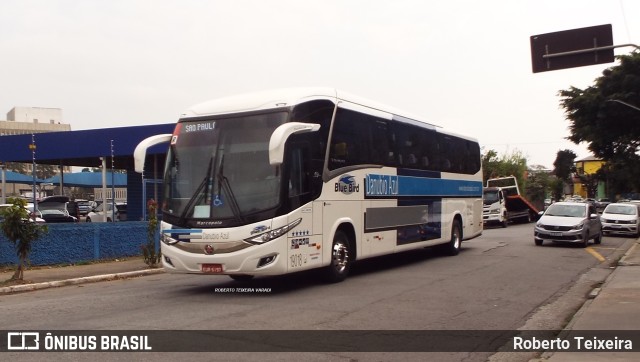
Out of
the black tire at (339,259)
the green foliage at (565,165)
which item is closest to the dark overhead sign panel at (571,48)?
the black tire at (339,259)

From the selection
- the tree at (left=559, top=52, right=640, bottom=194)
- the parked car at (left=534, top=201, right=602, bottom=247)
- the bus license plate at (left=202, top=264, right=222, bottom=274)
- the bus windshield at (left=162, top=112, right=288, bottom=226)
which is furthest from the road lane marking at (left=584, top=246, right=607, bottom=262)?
the tree at (left=559, top=52, right=640, bottom=194)

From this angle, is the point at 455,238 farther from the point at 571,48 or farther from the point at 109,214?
the point at 109,214

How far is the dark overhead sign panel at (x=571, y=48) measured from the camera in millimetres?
17719

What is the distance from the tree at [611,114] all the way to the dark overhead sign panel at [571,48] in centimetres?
2303

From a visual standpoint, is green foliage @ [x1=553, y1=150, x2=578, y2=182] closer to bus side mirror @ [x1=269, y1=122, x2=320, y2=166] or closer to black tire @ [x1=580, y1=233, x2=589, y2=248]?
black tire @ [x1=580, y1=233, x2=589, y2=248]

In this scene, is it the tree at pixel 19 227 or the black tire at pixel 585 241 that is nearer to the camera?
the tree at pixel 19 227

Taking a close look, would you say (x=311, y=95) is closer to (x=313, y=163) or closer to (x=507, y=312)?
(x=313, y=163)

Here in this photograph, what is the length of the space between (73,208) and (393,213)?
26.0 meters

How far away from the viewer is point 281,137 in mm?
9469

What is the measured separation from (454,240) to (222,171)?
9.84 metres

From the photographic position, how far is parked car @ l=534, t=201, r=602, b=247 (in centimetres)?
2100

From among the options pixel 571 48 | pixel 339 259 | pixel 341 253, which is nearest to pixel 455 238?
pixel 571 48

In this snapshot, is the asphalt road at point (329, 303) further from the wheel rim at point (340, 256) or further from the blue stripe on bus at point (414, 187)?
the blue stripe on bus at point (414, 187)

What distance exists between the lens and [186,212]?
10484 mm
